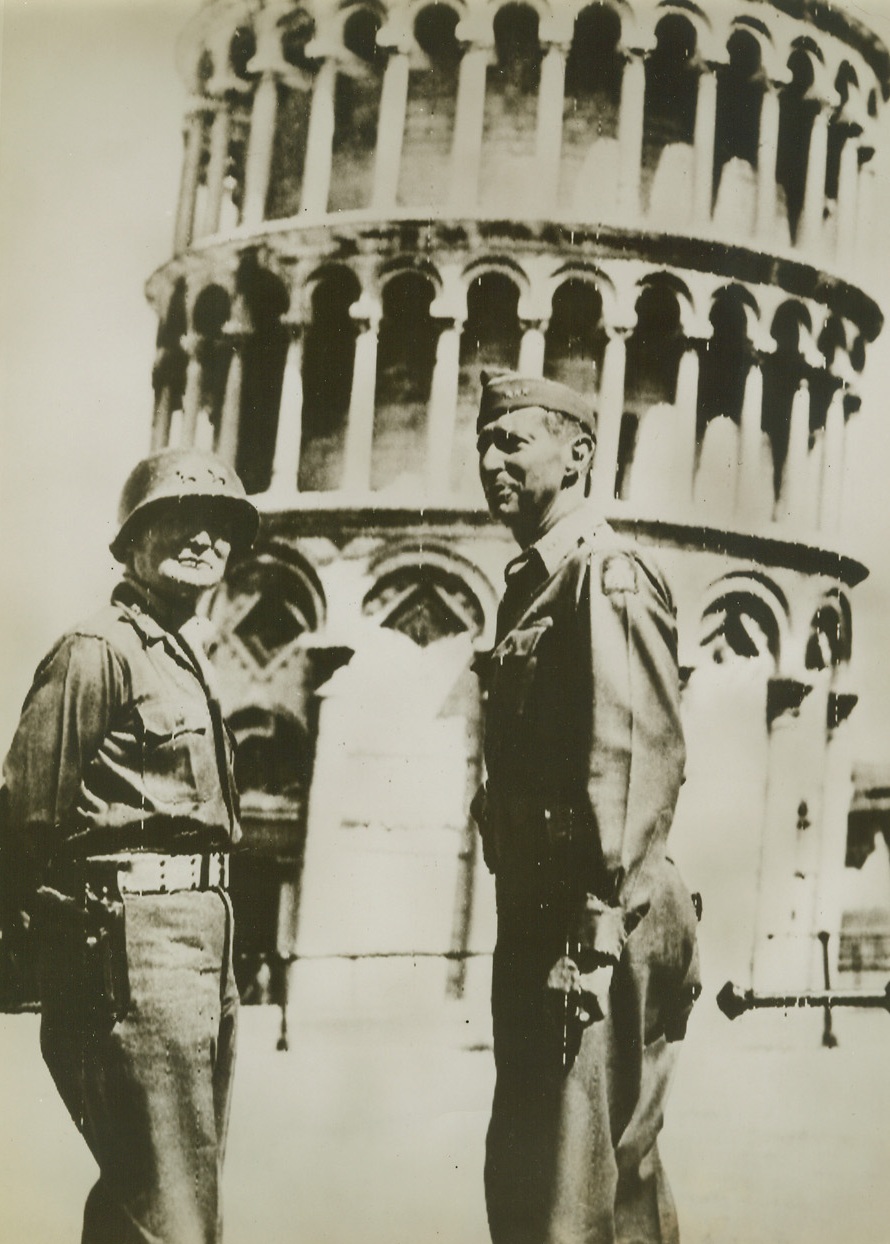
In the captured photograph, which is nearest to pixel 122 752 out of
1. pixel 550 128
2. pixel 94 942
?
pixel 94 942

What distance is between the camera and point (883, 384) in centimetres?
523

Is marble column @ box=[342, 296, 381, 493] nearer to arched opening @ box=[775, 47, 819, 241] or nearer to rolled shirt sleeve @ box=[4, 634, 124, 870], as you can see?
rolled shirt sleeve @ box=[4, 634, 124, 870]

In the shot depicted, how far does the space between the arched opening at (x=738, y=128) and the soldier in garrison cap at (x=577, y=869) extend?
46.4 inches

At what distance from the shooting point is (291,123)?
5223 mm

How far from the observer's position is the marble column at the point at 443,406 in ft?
16.8

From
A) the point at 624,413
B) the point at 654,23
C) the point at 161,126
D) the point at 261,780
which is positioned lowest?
the point at 261,780

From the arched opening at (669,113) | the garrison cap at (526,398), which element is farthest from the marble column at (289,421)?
the arched opening at (669,113)

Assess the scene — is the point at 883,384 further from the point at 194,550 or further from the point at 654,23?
the point at 194,550

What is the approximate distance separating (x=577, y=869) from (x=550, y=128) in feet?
8.81

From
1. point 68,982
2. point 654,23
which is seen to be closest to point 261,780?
point 68,982

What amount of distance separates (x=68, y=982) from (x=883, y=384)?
356 cm

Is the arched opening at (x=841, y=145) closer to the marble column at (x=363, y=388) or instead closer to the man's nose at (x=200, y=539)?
the marble column at (x=363, y=388)

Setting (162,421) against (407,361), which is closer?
(162,421)

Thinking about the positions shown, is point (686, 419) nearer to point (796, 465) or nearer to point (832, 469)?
point (796, 465)
